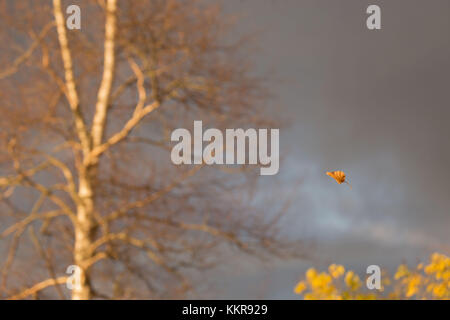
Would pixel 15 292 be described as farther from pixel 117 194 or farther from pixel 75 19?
pixel 75 19

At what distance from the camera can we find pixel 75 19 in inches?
292

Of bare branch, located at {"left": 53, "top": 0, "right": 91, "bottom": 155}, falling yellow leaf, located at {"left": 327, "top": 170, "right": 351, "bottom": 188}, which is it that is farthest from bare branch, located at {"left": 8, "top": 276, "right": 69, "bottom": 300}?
falling yellow leaf, located at {"left": 327, "top": 170, "right": 351, "bottom": 188}

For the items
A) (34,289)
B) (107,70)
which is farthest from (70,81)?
(34,289)

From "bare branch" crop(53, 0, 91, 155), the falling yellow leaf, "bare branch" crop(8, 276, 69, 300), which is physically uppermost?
"bare branch" crop(53, 0, 91, 155)

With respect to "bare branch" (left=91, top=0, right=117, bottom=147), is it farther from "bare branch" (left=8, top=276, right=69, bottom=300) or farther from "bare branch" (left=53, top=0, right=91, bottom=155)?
"bare branch" (left=8, top=276, right=69, bottom=300)

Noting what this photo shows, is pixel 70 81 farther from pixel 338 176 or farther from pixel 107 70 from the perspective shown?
pixel 338 176

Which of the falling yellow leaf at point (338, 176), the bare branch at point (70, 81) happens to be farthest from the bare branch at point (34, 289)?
the falling yellow leaf at point (338, 176)

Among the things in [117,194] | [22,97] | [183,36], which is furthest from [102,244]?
[183,36]

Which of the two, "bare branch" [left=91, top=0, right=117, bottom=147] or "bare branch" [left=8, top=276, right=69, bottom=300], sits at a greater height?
"bare branch" [left=91, top=0, right=117, bottom=147]

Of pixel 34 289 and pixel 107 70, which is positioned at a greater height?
pixel 107 70

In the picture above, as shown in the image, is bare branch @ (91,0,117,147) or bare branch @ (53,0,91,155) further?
bare branch @ (91,0,117,147)

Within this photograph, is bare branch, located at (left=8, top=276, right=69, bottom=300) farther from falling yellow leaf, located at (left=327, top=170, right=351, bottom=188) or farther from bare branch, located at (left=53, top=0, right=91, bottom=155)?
falling yellow leaf, located at (left=327, top=170, right=351, bottom=188)

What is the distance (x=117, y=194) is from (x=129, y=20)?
2344 millimetres

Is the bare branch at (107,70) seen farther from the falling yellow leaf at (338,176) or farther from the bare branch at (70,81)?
the falling yellow leaf at (338,176)
